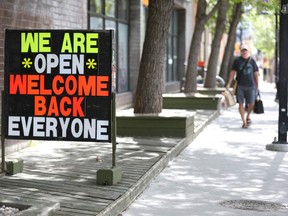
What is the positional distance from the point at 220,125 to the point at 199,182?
295 inches

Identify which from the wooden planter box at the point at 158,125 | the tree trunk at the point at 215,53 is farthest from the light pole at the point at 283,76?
the tree trunk at the point at 215,53

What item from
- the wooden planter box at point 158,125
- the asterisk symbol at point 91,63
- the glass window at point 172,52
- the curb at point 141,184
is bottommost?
the curb at point 141,184

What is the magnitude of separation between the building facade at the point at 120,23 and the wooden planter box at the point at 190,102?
4.88 feet

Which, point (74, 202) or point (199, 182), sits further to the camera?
point (199, 182)

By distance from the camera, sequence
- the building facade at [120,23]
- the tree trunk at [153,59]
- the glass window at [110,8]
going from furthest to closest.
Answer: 1. the glass window at [110,8]
2. the tree trunk at [153,59]
3. the building facade at [120,23]

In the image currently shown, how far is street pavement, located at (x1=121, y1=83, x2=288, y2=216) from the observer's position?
22.0 feet

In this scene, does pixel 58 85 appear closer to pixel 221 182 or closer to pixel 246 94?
pixel 221 182

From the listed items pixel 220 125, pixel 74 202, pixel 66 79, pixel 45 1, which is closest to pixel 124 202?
pixel 74 202

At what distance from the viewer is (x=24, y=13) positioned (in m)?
10.0

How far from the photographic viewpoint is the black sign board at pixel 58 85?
7.16 meters

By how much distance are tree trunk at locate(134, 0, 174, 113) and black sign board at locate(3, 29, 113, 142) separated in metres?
4.72

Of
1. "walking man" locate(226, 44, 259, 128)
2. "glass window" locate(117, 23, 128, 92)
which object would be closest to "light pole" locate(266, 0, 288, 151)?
"walking man" locate(226, 44, 259, 128)

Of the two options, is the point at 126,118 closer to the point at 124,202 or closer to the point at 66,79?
the point at 66,79

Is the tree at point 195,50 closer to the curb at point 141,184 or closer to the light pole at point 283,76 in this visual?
the curb at point 141,184
